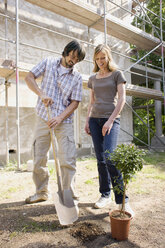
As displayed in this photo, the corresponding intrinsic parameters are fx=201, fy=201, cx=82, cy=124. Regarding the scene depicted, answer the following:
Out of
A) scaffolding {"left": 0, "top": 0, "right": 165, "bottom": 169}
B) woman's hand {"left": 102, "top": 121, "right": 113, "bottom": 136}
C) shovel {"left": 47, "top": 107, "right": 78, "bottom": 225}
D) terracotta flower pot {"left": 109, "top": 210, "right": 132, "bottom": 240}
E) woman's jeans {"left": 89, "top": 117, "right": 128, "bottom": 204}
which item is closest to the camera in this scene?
terracotta flower pot {"left": 109, "top": 210, "right": 132, "bottom": 240}

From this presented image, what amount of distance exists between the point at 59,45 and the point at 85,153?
10.3ft

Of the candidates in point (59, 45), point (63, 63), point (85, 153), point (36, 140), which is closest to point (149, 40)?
point (59, 45)

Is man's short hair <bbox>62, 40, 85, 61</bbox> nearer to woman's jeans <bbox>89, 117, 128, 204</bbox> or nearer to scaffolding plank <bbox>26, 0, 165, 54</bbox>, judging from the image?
woman's jeans <bbox>89, 117, 128, 204</bbox>

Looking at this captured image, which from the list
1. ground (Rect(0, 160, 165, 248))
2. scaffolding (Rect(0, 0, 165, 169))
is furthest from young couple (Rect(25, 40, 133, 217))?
scaffolding (Rect(0, 0, 165, 169))

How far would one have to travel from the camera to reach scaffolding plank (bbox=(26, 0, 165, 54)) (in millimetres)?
4810

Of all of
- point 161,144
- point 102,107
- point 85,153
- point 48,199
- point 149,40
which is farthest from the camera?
point 161,144

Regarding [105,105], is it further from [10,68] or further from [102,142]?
[10,68]

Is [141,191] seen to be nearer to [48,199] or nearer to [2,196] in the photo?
[48,199]

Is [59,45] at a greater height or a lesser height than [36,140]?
greater

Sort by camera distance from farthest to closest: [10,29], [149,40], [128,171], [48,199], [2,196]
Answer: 1. [149,40]
2. [10,29]
3. [2,196]
4. [48,199]
5. [128,171]

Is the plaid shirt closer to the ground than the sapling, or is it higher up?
higher up

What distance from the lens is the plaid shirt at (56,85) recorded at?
2.11 m

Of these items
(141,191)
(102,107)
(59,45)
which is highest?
(59,45)

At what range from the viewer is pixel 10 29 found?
468cm
